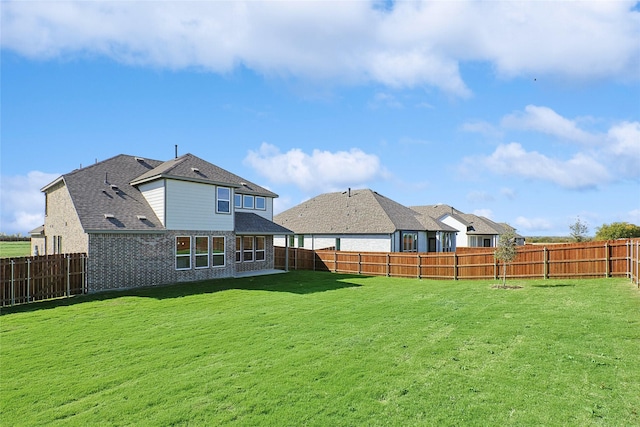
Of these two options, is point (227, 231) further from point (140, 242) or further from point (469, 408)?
point (469, 408)

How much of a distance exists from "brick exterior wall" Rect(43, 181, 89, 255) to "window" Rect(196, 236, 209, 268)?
5556 millimetres

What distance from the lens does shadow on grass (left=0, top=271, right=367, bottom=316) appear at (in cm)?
1452

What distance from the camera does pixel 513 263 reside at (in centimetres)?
2056

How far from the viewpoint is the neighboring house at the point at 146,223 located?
684 inches

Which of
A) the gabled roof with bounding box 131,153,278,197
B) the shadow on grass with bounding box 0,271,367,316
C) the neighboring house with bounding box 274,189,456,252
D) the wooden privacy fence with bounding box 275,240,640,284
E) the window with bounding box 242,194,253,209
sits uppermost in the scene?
the gabled roof with bounding box 131,153,278,197

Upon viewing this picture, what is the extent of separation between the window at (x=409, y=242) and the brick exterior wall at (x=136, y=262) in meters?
17.8

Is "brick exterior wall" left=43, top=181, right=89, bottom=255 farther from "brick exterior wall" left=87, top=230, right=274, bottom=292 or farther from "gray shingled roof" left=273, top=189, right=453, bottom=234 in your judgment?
"gray shingled roof" left=273, top=189, right=453, bottom=234

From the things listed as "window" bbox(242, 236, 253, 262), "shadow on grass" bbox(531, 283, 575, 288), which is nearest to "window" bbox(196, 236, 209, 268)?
"window" bbox(242, 236, 253, 262)

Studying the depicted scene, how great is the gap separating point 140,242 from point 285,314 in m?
10.2

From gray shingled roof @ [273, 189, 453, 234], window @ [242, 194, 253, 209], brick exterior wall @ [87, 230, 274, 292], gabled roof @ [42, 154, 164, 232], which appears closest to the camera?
brick exterior wall @ [87, 230, 274, 292]

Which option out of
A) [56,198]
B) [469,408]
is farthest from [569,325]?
[56,198]

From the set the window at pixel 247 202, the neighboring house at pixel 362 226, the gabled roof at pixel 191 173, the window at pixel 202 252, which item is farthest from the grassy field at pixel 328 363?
the neighboring house at pixel 362 226

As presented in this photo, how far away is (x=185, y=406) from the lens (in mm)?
5723

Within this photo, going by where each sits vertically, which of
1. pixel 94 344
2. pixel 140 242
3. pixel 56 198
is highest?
pixel 56 198
